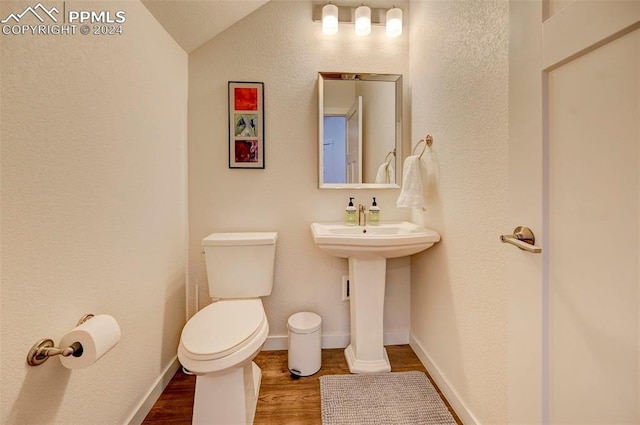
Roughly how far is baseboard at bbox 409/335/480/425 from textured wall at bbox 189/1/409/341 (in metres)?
0.52

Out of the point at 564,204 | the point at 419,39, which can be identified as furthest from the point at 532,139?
the point at 419,39

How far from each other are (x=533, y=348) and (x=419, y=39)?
1762 mm

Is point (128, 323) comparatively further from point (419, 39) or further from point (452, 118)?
point (419, 39)

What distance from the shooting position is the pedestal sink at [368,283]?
1449 millimetres

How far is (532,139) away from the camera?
0.71 metres

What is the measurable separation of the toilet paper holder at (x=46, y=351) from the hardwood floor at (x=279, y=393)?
2.38 feet

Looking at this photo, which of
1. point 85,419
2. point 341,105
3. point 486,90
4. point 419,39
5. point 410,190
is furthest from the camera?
point 341,105

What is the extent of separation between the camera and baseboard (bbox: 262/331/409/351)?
186 centimetres

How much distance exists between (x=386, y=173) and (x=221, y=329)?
1380mm

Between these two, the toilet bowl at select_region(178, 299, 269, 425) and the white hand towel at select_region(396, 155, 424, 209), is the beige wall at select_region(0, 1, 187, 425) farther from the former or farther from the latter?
the white hand towel at select_region(396, 155, 424, 209)

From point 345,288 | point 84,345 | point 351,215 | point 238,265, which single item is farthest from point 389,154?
point 84,345

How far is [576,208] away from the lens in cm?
60

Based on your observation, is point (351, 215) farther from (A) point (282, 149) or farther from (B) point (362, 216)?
(A) point (282, 149)

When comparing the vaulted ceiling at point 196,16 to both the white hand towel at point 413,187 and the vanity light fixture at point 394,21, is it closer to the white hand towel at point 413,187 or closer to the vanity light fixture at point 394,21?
the vanity light fixture at point 394,21
